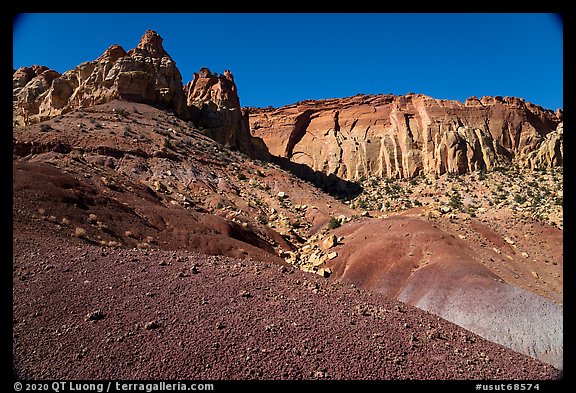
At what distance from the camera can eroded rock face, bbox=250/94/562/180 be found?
165 feet

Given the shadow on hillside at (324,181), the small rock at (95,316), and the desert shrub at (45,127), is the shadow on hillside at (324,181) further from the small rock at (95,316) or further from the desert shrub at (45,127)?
the small rock at (95,316)

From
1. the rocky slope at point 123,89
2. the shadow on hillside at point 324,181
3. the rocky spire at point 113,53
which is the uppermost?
the rocky spire at point 113,53

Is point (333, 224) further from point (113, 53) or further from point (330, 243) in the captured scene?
point (113, 53)

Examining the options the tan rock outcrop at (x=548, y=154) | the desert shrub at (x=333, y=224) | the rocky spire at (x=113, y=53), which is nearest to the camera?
the desert shrub at (x=333, y=224)

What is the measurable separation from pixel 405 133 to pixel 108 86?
133 feet

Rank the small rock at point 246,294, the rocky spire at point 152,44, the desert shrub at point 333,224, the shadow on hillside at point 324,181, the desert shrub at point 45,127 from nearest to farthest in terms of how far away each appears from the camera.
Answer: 1. the small rock at point 246,294
2. the desert shrub at point 333,224
3. the desert shrub at point 45,127
4. the rocky spire at point 152,44
5. the shadow on hillside at point 324,181

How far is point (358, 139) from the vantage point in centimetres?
6084

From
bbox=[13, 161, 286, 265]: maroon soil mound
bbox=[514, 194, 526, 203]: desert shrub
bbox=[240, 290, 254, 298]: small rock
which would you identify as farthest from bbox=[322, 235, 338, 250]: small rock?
bbox=[514, 194, 526, 203]: desert shrub

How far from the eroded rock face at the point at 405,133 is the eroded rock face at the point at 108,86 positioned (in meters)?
28.9

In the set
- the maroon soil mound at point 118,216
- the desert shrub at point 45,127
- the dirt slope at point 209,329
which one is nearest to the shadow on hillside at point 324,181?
the desert shrub at point 45,127

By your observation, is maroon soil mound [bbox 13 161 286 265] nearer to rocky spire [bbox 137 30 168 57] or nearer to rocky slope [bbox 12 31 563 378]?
rocky slope [bbox 12 31 563 378]

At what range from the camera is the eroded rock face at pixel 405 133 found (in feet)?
165

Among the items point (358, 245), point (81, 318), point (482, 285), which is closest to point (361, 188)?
point (358, 245)

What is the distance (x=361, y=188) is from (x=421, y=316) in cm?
4290
